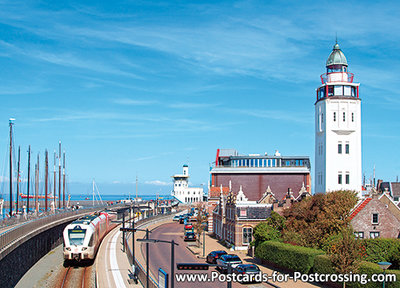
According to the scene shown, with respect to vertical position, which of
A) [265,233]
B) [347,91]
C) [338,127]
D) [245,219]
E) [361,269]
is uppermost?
[347,91]

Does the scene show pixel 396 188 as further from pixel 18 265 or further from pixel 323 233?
pixel 18 265

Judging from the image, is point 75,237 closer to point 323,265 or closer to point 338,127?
point 323,265

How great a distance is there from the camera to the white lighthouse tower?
5916 centimetres

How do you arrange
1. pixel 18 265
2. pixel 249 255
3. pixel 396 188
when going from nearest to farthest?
pixel 18 265
pixel 249 255
pixel 396 188

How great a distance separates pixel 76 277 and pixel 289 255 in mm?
18212

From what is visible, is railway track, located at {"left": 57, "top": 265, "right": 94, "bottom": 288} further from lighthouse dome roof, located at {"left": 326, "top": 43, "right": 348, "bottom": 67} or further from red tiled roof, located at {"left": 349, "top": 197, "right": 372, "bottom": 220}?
lighthouse dome roof, located at {"left": 326, "top": 43, "right": 348, "bottom": 67}

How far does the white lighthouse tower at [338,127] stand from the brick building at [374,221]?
19110 mm

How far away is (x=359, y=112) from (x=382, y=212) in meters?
23.0

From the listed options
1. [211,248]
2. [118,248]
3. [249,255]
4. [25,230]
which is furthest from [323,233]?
[25,230]

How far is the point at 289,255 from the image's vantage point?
36750mm

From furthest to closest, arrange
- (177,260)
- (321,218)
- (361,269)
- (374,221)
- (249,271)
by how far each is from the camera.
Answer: (177,260), (321,218), (374,221), (249,271), (361,269)

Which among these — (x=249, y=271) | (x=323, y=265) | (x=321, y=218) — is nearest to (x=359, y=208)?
(x=321, y=218)

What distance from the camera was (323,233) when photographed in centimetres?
4012

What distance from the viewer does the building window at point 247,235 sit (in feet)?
167
